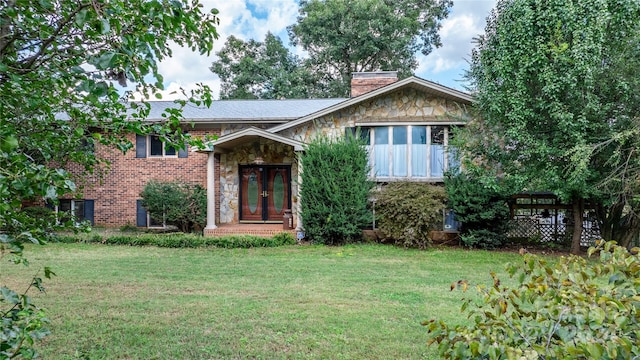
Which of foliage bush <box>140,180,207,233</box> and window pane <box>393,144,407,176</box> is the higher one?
window pane <box>393,144,407,176</box>

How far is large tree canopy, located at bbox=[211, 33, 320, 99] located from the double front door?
1504 cm

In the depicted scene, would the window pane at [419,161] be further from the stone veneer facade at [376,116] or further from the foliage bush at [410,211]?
the stone veneer facade at [376,116]

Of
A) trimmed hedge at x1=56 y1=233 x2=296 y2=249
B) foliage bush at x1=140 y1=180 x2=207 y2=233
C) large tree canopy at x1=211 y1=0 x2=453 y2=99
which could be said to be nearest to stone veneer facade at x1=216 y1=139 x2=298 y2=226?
foliage bush at x1=140 y1=180 x2=207 y2=233

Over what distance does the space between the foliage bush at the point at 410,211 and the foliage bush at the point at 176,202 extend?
6.24 meters

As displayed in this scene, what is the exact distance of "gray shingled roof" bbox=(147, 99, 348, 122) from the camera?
13596mm

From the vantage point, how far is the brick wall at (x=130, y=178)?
46.2 feet

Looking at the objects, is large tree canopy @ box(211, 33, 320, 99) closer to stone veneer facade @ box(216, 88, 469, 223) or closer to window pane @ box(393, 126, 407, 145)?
stone veneer facade @ box(216, 88, 469, 223)

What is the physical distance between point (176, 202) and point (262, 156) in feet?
11.1

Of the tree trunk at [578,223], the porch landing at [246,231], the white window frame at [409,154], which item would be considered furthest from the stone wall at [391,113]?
the tree trunk at [578,223]

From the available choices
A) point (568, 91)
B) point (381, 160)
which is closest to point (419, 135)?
point (381, 160)

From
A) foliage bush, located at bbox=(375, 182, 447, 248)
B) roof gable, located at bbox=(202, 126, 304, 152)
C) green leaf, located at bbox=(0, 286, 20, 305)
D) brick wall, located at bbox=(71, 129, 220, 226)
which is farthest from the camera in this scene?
brick wall, located at bbox=(71, 129, 220, 226)

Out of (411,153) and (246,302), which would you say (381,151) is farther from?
(246,302)

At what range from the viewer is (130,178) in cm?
1426

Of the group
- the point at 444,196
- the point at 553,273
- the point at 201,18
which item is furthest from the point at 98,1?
the point at 444,196
